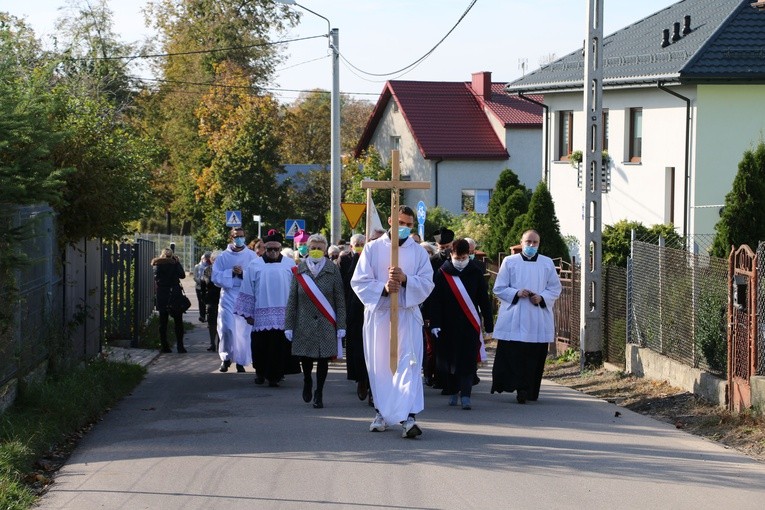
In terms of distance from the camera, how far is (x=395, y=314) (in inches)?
431

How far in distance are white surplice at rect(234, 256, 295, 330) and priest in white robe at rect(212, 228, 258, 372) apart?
175 cm

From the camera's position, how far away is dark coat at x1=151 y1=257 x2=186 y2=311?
818 inches

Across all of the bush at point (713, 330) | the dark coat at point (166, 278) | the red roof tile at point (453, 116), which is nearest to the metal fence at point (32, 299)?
the dark coat at point (166, 278)

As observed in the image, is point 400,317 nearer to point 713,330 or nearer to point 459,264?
point 459,264

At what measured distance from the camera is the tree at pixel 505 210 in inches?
1202

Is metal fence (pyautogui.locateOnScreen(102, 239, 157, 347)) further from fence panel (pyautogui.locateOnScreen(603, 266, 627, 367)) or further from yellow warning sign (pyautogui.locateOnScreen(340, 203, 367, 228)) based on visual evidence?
fence panel (pyautogui.locateOnScreen(603, 266, 627, 367))

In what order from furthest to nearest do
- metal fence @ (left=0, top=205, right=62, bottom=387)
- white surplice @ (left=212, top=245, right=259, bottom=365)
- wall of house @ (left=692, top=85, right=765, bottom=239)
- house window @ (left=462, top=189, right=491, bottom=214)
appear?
house window @ (left=462, top=189, right=491, bottom=214) → wall of house @ (left=692, top=85, right=765, bottom=239) → white surplice @ (left=212, top=245, right=259, bottom=365) → metal fence @ (left=0, top=205, right=62, bottom=387)

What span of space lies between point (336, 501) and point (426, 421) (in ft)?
13.0

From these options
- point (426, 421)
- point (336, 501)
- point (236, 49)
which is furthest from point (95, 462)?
point (236, 49)

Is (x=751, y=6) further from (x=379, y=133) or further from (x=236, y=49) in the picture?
(x=236, y=49)

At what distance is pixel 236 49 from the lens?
208ft

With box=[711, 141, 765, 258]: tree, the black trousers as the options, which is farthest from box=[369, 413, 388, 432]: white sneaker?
box=[711, 141, 765, 258]: tree

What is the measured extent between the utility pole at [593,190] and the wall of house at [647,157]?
11896mm

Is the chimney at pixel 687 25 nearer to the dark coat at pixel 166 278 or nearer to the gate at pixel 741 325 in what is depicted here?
the dark coat at pixel 166 278
